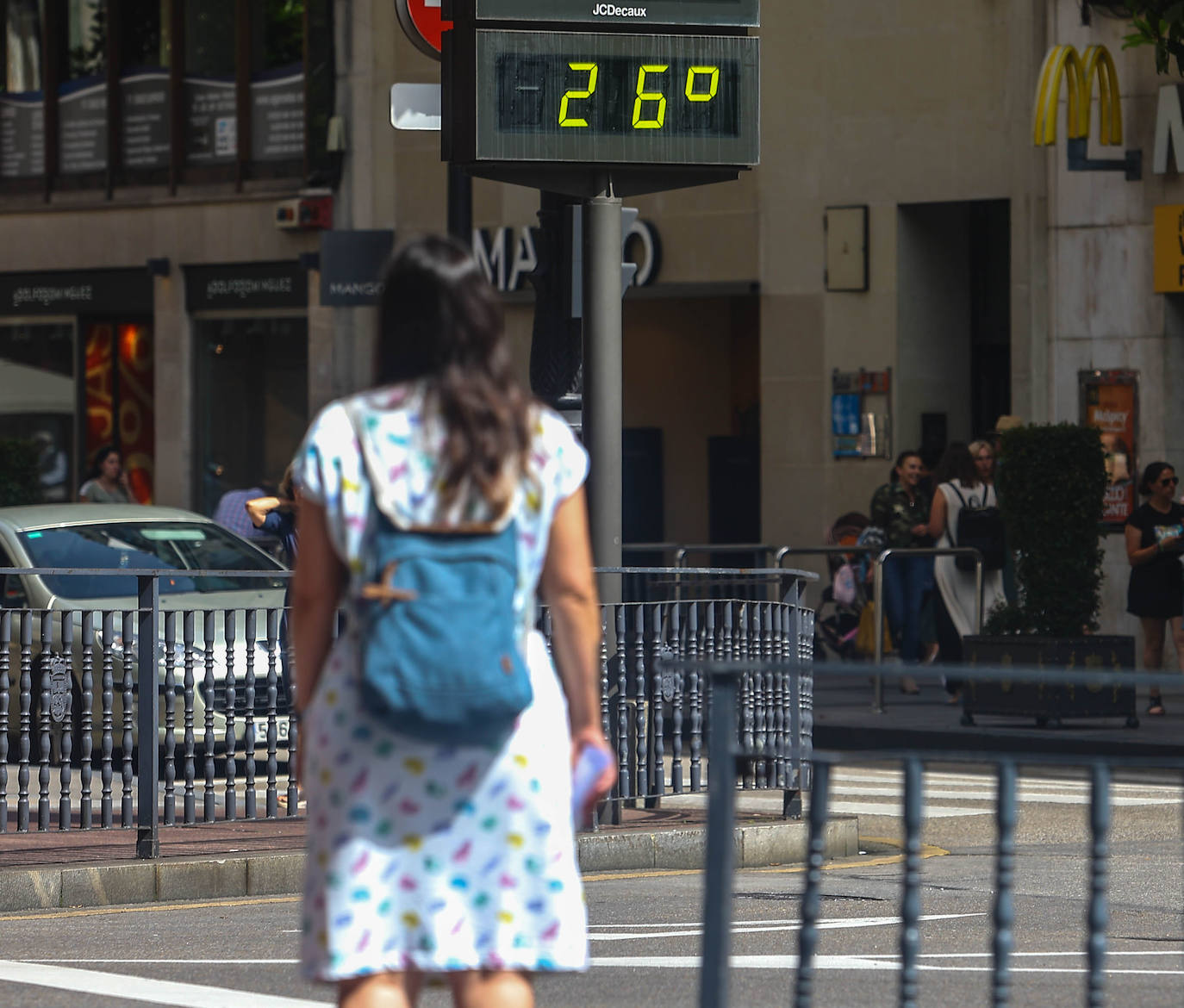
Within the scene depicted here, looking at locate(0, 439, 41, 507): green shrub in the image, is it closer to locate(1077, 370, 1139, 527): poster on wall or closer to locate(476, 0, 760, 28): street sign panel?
locate(1077, 370, 1139, 527): poster on wall

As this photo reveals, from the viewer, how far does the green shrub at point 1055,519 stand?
15.3 m

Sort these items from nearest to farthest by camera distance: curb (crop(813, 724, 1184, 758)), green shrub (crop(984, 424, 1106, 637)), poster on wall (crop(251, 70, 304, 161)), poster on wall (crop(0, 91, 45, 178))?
1. curb (crop(813, 724, 1184, 758))
2. green shrub (crop(984, 424, 1106, 637))
3. poster on wall (crop(251, 70, 304, 161))
4. poster on wall (crop(0, 91, 45, 178))

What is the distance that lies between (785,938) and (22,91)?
74.2ft

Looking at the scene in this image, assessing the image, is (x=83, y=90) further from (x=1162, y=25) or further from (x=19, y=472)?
(x=1162, y=25)

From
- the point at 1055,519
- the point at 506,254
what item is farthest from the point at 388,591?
the point at 506,254

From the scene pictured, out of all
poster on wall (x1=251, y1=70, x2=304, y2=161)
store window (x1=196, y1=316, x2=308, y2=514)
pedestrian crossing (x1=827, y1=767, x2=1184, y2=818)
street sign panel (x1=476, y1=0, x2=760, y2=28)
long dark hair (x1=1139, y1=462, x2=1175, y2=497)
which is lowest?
pedestrian crossing (x1=827, y1=767, x2=1184, y2=818)

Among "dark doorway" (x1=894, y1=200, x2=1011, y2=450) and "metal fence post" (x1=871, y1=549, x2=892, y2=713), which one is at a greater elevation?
"dark doorway" (x1=894, y1=200, x2=1011, y2=450)

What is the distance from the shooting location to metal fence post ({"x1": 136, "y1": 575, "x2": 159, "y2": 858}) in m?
9.12

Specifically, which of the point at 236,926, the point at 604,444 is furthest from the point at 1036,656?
the point at 236,926

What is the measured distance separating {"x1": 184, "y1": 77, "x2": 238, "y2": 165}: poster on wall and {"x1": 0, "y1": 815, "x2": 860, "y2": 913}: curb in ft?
58.1

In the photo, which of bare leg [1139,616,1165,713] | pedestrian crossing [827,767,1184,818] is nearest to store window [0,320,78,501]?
bare leg [1139,616,1165,713]

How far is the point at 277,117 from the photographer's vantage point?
26.3 metres

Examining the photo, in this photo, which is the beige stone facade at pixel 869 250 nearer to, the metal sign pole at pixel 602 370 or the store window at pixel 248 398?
the store window at pixel 248 398

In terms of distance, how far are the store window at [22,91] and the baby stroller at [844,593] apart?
11526 mm
